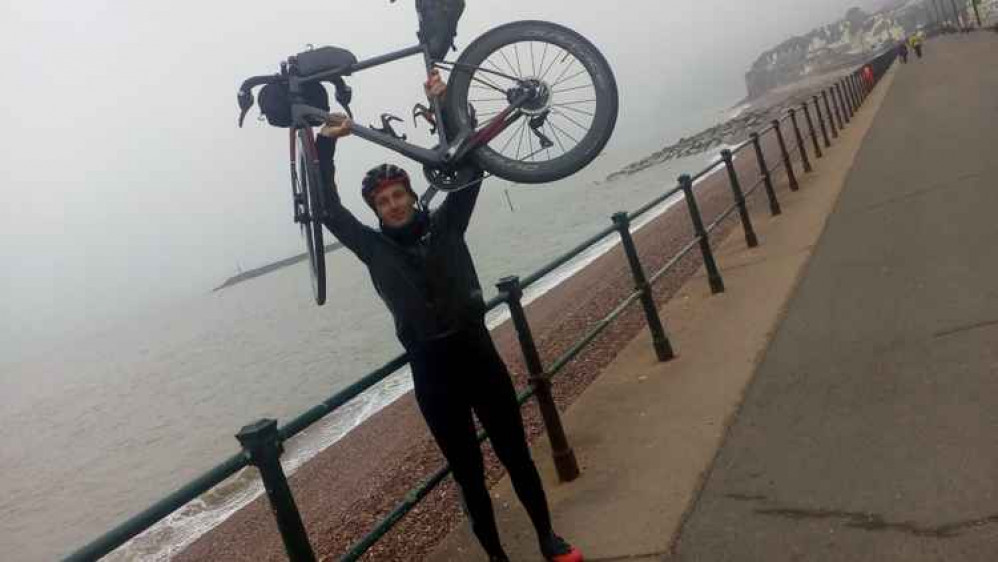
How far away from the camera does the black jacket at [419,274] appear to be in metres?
2.84

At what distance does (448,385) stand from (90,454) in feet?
88.2

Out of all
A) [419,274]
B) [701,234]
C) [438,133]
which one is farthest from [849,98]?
[419,274]

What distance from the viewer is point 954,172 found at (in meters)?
8.89

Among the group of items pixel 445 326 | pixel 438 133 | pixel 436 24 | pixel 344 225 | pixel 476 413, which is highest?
pixel 436 24

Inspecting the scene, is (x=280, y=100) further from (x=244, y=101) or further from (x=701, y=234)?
(x=701, y=234)

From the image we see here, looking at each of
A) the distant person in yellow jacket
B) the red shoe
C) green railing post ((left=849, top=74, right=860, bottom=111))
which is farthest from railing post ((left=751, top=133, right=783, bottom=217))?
the distant person in yellow jacket

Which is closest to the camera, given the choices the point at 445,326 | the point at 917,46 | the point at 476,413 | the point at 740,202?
the point at 445,326

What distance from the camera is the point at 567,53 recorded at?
346 centimetres

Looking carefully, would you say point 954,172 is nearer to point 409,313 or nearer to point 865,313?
point 865,313

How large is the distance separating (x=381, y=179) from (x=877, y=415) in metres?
2.82

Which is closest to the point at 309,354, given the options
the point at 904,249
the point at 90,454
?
the point at 90,454

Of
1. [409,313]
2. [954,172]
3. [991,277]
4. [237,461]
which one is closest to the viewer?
[237,461]

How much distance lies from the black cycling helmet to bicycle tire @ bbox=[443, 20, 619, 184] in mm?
546

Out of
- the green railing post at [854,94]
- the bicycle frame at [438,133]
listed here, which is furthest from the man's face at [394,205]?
the green railing post at [854,94]
